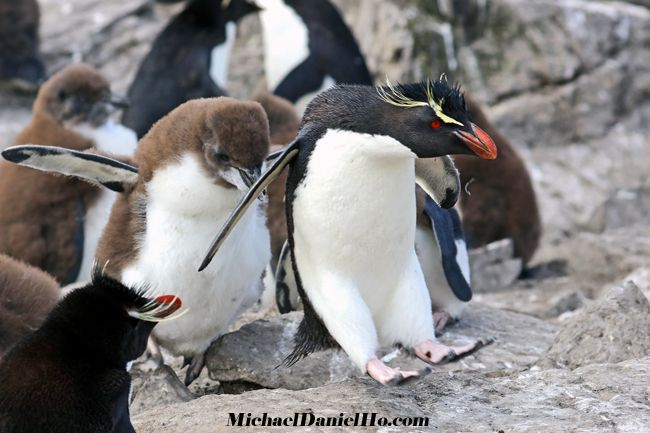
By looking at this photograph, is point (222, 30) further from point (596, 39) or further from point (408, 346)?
point (408, 346)

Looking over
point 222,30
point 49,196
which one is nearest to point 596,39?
point 222,30

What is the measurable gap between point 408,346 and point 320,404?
49 cm

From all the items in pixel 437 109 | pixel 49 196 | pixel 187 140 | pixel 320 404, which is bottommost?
pixel 49 196

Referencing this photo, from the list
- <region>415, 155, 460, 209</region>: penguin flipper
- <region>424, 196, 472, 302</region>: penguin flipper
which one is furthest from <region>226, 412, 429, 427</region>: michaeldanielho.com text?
<region>424, 196, 472, 302</region>: penguin flipper

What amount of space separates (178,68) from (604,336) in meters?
4.88

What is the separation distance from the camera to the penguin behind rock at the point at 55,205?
20.4ft

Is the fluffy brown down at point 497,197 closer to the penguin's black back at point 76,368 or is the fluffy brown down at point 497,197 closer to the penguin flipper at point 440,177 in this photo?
the penguin flipper at point 440,177

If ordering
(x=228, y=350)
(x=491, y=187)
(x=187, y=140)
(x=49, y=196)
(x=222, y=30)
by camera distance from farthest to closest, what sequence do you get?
(x=222, y=30)
(x=491, y=187)
(x=49, y=196)
(x=228, y=350)
(x=187, y=140)

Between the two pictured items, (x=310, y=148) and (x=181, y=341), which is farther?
(x=181, y=341)

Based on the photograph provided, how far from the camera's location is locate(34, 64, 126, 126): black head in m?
6.89

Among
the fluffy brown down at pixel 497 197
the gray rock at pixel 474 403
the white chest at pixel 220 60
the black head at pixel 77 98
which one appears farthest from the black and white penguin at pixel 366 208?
the white chest at pixel 220 60

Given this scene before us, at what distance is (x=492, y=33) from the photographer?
1048 cm

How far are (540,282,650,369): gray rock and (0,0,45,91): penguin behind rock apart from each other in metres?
6.69

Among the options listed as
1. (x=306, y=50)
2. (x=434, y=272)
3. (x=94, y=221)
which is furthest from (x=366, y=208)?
(x=306, y=50)
